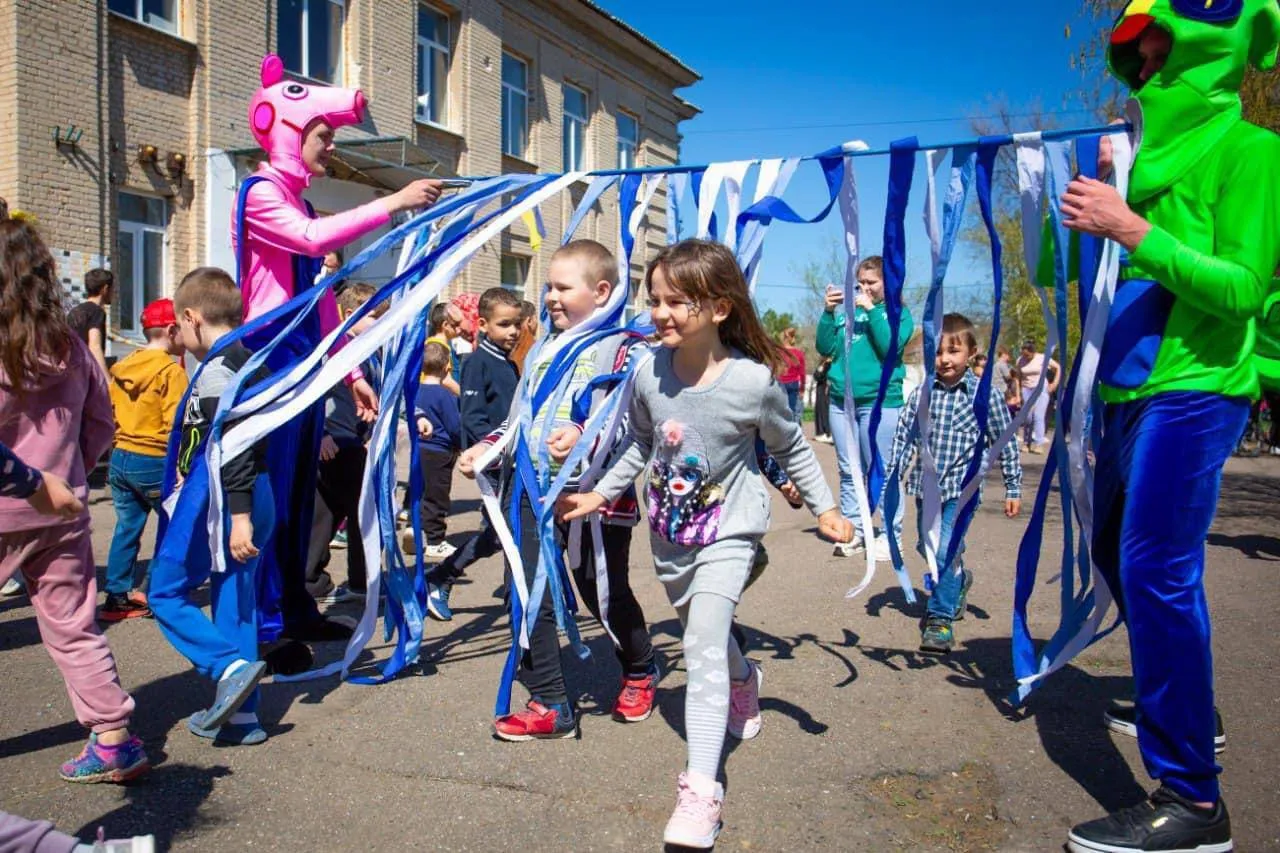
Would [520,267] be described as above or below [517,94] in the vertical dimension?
below

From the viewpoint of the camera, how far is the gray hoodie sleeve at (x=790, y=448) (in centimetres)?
323

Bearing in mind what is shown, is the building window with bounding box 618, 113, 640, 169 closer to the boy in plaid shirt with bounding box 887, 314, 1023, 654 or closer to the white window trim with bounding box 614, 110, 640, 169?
the white window trim with bounding box 614, 110, 640, 169

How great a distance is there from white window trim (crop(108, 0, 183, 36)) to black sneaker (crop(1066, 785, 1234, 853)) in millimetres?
13058

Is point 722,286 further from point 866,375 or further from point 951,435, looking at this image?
point 866,375

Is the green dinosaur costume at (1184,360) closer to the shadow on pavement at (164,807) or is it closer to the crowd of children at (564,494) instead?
the crowd of children at (564,494)

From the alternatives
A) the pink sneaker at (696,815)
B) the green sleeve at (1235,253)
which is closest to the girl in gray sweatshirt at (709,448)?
the pink sneaker at (696,815)

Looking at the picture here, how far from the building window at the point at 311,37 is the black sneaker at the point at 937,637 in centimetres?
1295

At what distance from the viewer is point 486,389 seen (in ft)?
18.3

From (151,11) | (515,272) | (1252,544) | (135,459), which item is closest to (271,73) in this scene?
(135,459)

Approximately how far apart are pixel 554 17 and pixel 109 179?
11.1m

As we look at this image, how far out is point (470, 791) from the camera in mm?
3094

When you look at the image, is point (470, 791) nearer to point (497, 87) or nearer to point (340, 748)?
point (340, 748)

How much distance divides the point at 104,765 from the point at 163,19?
12.1m

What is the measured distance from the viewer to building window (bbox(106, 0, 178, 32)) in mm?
12195
